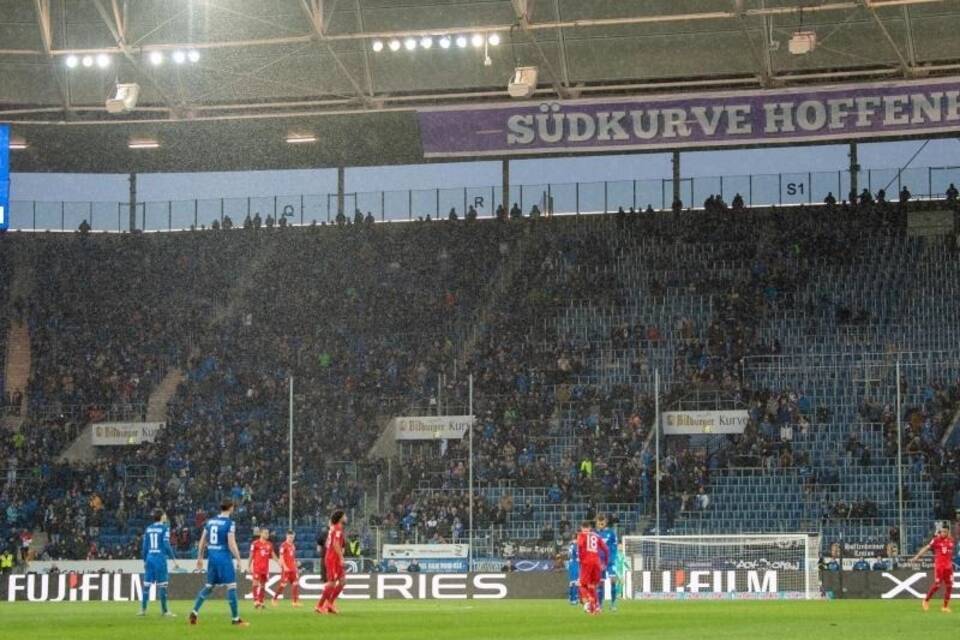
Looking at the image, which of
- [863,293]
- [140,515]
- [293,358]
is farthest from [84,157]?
[863,293]

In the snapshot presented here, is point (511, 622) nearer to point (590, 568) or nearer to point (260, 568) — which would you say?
point (590, 568)

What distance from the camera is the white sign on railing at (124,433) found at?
155 ft

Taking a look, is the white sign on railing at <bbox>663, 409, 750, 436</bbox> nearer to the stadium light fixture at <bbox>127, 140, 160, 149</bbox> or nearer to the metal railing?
the metal railing

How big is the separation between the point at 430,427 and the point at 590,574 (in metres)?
17.7

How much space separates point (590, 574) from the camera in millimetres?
26438

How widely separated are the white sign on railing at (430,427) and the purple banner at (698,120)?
704 cm

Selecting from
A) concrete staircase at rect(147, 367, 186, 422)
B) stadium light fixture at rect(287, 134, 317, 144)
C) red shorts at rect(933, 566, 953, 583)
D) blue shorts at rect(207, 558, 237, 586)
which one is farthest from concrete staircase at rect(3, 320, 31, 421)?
red shorts at rect(933, 566, 953, 583)

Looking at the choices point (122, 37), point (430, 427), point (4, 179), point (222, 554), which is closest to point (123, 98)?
point (122, 37)

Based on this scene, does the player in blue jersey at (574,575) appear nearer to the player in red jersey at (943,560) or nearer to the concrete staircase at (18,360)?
the player in red jersey at (943,560)

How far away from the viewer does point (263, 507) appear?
4334cm

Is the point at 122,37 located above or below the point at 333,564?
above

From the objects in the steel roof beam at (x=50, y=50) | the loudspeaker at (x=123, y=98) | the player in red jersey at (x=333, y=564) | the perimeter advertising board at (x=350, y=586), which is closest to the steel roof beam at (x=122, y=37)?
the loudspeaker at (x=123, y=98)

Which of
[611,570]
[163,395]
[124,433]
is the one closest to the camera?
[611,570]

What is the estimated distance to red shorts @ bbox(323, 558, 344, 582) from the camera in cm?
2716
